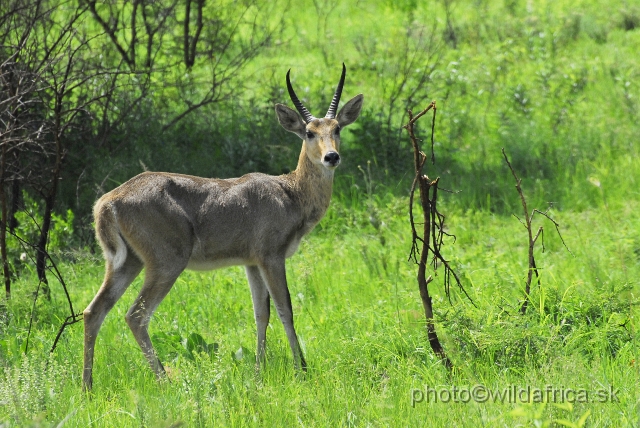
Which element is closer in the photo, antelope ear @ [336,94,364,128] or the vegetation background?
the vegetation background

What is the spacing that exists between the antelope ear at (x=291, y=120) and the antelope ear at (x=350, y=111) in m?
0.41

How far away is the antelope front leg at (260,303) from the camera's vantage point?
6.80 meters

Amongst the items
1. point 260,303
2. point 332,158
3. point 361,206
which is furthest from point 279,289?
point 361,206

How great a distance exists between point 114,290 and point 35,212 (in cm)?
314

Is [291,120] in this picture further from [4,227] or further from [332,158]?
[4,227]

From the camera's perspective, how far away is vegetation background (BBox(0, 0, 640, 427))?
206 inches

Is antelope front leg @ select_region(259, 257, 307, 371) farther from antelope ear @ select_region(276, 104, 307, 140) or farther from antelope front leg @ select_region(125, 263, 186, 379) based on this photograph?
antelope ear @ select_region(276, 104, 307, 140)

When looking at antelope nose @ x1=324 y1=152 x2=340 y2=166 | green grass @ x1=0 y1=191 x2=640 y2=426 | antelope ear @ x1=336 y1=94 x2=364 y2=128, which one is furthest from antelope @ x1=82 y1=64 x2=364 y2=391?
antelope ear @ x1=336 y1=94 x2=364 y2=128

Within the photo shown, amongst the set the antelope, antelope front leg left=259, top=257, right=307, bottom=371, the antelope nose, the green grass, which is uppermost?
the antelope nose

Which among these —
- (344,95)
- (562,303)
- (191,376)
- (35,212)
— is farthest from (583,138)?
(191,376)

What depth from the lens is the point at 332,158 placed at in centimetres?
694

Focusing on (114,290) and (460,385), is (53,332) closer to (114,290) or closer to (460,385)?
(114,290)

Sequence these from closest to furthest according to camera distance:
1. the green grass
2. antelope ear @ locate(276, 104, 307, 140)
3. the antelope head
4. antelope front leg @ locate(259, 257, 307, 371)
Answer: the green grass, antelope front leg @ locate(259, 257, 307, 371), the antelope head, antelope ear @ locate(276, 104, 307, 140)

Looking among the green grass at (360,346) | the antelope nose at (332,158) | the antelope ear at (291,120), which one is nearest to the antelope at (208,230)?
the antelope nose at (332,158)
